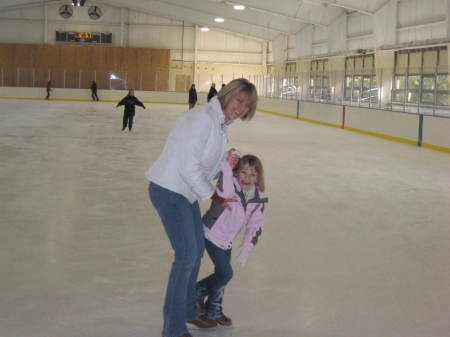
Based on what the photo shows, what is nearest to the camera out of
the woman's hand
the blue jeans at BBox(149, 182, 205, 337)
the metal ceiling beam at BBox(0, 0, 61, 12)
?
the blue jeans at BBox(149, 182, 205, 337)

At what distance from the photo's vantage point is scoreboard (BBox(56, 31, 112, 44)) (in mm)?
41969

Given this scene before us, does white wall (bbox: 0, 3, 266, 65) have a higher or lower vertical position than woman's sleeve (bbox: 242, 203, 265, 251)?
higher

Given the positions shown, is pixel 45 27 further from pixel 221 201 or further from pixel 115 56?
pixel 221 201

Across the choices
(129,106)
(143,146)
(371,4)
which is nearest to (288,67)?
(371,4)

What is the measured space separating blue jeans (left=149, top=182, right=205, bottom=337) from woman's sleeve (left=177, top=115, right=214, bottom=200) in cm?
14

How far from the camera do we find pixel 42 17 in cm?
4172

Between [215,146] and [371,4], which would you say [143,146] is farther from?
[371,4]

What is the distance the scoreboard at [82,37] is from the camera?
42.0 meters

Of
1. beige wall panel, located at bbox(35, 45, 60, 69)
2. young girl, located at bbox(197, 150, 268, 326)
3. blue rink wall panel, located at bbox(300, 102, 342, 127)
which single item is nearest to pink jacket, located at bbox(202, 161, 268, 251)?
young girl, located at bbox(197, 150, 268, 326)

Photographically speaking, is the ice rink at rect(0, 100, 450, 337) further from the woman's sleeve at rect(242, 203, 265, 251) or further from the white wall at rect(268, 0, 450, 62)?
the white wall at rect(268, 0, 450, 62)

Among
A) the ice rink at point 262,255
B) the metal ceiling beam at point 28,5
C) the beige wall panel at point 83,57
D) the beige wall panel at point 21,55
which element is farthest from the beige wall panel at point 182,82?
the ice rink at point 262,255

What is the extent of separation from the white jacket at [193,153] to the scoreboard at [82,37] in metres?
40.7

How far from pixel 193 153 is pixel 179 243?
447 mm

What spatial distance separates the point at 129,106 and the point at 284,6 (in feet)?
48.4
